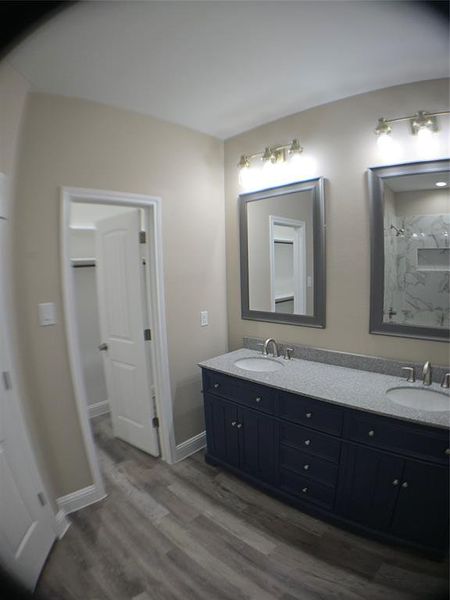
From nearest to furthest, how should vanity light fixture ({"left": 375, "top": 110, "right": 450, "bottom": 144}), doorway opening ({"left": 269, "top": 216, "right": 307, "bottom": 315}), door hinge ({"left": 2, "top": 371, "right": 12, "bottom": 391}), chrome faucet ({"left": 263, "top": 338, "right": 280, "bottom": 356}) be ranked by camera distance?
1. door hinge ({"left": 2, "top": 371, "right": 12, "bottom": 391})
2. vanity light fixture ({"left": 375, "top": 110, "right": 450, "bottom": 144})
3. doorway opening ({"left": 269, "top": 216, "right": 307, "bottom": 315})
4. chrome faucet ({"left": 263, "top": 338, "right": 280, "bottom": 356})

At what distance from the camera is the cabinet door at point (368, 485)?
1.24 m

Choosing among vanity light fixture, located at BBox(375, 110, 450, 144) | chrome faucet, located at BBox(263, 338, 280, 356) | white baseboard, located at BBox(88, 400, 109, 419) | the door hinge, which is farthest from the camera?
white baseboard, located at BBox(88, 400, 109, 419)

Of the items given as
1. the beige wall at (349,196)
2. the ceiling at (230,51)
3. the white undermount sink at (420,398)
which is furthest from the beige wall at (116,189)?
the white undermount sink at (420,398)

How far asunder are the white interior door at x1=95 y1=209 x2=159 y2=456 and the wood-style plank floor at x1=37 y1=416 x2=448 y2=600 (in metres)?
0.47

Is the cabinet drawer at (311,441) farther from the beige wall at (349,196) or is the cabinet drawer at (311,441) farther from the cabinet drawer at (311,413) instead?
the beige wall at (349,196)

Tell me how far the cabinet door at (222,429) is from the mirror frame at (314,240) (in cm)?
69

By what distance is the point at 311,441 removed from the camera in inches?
56.7

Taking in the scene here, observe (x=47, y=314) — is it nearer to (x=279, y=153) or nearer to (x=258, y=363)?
(x=258, y=363)

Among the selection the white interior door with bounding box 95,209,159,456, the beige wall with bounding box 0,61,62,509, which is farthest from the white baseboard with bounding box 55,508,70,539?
the white interior door with bounding box 95,209,159,456

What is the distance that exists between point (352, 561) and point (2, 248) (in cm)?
204

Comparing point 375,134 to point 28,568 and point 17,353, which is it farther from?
point 28,568

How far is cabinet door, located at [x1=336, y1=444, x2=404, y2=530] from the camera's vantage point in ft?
4.06

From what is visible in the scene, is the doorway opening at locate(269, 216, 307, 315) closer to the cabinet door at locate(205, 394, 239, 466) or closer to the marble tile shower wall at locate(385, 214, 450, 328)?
the marble tile shower wall at locate(385, 214, 450, 328)

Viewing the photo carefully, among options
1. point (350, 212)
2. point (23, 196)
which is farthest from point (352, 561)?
point (23, 196)
